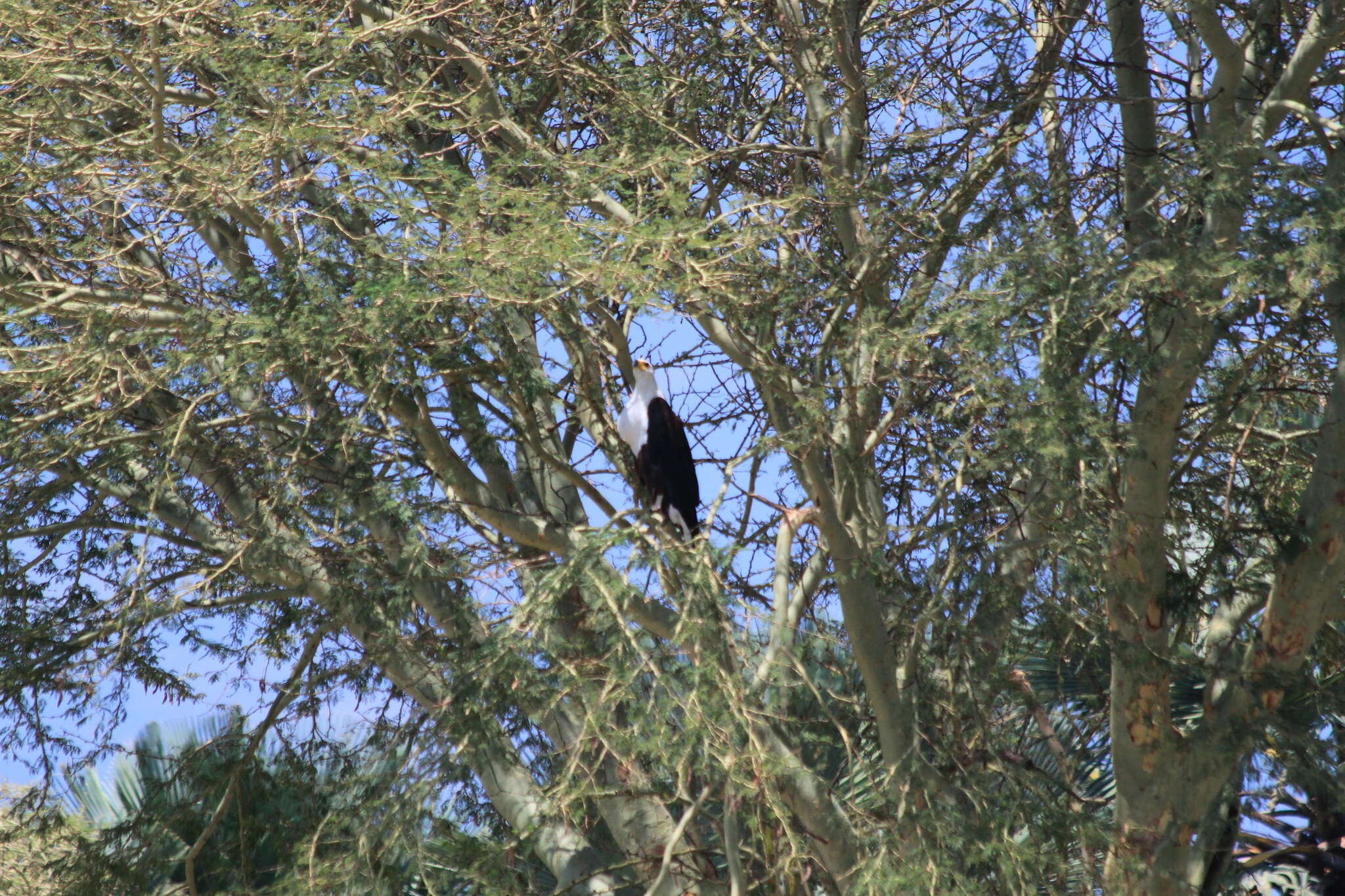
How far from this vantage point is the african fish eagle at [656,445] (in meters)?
5.21

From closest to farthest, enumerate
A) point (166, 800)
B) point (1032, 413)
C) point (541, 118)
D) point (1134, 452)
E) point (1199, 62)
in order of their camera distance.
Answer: point (1032, 413) < point (1134, 452) < point (1199, 62) < point (166, 800) < point (541, 118)

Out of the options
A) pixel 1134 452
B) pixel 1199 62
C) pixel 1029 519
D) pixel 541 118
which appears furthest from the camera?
pixel 541 118

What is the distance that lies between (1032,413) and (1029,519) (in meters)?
0.85

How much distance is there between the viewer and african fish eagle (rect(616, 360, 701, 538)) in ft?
17.1

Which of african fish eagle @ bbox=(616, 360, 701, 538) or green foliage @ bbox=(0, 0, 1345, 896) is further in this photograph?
african fish eagle @ bbox=(616, 360, 701, 538)

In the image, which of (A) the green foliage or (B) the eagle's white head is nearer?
(A) the green foliage

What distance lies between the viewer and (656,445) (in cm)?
525

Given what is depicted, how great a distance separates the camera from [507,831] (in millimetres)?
5242

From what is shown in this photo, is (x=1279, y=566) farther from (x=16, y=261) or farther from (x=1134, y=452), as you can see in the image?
(x=16, y=261)

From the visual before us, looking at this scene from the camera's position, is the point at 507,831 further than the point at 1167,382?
Yes

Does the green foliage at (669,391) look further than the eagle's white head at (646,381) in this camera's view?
No

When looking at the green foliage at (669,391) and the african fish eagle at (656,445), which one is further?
the african fish eagle at (656,445)

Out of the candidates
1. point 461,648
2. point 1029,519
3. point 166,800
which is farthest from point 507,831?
point 1029,519

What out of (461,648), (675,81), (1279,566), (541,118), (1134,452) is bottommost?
(1279,566)
